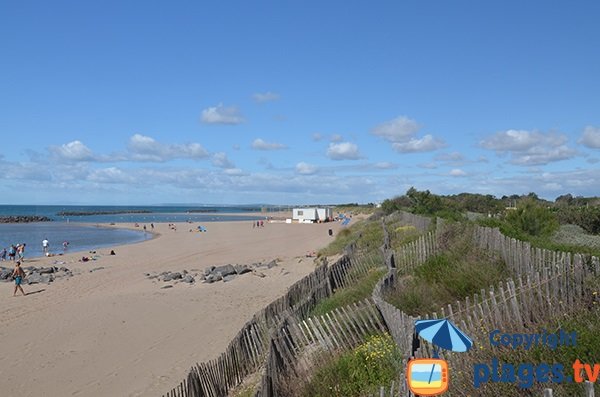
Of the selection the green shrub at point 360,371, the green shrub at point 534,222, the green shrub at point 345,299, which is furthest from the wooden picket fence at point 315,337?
the green shrub at point 534,222

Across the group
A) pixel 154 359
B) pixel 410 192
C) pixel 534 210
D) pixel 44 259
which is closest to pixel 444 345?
pixel 154 359

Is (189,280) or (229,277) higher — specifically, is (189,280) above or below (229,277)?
below

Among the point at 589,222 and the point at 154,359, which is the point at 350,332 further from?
the point at 589,222

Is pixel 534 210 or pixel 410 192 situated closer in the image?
pixel 534 210

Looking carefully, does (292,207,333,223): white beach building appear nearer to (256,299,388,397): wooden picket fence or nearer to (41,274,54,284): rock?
(41,274,54,284): rock

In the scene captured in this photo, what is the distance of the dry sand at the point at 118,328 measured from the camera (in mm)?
10648

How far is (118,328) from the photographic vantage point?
14.7m

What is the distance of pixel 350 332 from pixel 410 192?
51.0m

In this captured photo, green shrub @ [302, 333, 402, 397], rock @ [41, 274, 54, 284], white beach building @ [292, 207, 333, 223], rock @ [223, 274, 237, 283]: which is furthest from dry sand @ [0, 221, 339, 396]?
white beach building @ [292, 207, 333, 223]

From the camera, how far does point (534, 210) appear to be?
20328mm

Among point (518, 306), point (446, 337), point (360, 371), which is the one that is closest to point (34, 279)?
point (360, 371)

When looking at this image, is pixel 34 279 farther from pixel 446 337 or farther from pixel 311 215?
pixel 311 215

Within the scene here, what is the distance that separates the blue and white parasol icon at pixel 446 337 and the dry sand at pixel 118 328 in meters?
7.05

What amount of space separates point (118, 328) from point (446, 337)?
1249cm
